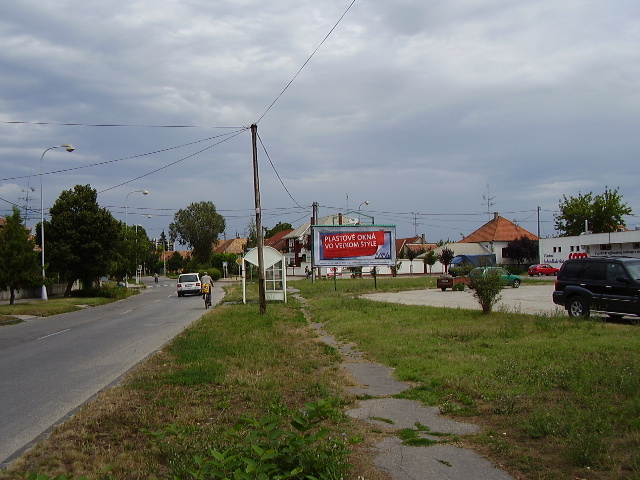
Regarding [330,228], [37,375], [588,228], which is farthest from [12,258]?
[588,228]

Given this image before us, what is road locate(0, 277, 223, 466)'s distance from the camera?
24.3 feet

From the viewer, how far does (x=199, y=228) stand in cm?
11050

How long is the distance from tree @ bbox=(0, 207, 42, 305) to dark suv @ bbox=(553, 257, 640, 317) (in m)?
24.4

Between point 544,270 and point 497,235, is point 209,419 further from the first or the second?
point 497,235

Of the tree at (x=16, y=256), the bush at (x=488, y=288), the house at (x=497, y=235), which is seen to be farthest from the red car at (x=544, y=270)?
the tree at (x=16, y=256)

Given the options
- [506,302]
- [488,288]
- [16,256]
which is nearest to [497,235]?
[506,302]

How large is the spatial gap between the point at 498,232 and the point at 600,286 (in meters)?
73.5

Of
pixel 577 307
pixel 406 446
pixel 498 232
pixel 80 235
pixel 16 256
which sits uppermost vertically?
pixel 498 232

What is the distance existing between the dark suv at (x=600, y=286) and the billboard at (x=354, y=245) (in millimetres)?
21307

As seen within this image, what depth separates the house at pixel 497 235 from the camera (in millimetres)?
85250

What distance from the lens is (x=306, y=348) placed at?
13.4m

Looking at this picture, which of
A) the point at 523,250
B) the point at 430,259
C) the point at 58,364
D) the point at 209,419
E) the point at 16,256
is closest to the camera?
the point at 209,419

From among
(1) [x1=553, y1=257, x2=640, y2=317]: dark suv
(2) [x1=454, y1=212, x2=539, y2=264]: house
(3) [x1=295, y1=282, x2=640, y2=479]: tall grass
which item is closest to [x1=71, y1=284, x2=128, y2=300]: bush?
(3) [x1=295, y1=282, x2=640, y2=479]: tall grass

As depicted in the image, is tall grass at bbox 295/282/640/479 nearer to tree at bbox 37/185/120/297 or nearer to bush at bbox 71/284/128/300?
tree at bbox 37/185/120/297
